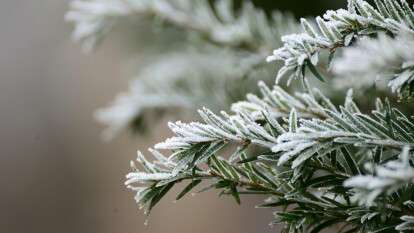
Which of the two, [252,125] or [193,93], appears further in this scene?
[193,93]

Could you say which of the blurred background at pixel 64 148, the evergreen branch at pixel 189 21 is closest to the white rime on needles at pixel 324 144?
the evergreen branch at pixel 189 21

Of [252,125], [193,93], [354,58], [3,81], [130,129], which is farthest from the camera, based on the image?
[3,81]

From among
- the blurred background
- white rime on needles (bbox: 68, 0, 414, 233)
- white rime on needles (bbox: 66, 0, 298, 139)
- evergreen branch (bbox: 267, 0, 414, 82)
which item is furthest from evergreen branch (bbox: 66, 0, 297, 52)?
the blurred background

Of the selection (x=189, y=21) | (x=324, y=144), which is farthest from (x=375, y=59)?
(x=189, y=21)

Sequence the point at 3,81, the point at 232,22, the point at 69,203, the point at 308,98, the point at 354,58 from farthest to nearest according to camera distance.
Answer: the point at 3,81 < the point at 69,203 < the point at 232,22 < the point at 308,98 < the point at 354,58

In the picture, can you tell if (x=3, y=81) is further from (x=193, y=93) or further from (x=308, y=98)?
(x=308, y=98)

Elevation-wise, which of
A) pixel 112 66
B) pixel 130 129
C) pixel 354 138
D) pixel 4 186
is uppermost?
pixel 112 66

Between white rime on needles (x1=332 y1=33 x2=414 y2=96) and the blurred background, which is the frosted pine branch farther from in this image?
the blurred background

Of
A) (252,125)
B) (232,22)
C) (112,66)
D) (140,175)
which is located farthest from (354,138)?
(112,66)
